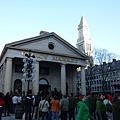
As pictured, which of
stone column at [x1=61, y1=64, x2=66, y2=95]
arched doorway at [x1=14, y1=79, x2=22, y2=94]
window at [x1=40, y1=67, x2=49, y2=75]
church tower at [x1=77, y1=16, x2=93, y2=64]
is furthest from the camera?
church tower at [x1=77, y1=16, x2=93, y2=64]

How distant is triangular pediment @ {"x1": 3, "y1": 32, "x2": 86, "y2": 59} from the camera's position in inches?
1259

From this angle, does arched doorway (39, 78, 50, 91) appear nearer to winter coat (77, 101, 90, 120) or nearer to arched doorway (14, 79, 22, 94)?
arched doorway (14, 79, 22, 94)

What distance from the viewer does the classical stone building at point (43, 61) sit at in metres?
30.9

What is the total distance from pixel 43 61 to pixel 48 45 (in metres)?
3.05

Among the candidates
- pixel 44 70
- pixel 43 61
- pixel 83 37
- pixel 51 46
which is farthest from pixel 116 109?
pixel 83 37

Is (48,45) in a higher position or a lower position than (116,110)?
higher

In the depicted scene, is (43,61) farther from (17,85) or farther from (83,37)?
(83,37)

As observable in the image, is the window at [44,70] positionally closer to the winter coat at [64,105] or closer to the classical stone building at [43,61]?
the classical stone building at [43,61]

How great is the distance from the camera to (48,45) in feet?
114

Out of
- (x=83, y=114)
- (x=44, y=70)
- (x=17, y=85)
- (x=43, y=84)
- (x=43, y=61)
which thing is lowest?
(x=83, y=114)

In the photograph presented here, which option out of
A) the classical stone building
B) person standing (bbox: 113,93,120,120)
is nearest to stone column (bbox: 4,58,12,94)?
the classical stone building

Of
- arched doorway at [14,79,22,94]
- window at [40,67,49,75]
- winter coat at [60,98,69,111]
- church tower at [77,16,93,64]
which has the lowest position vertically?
winter coat at [60,98,69,111]

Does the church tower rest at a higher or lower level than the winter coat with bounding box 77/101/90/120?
higher

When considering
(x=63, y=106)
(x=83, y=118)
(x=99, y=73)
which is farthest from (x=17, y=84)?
(x=99, y=73)
